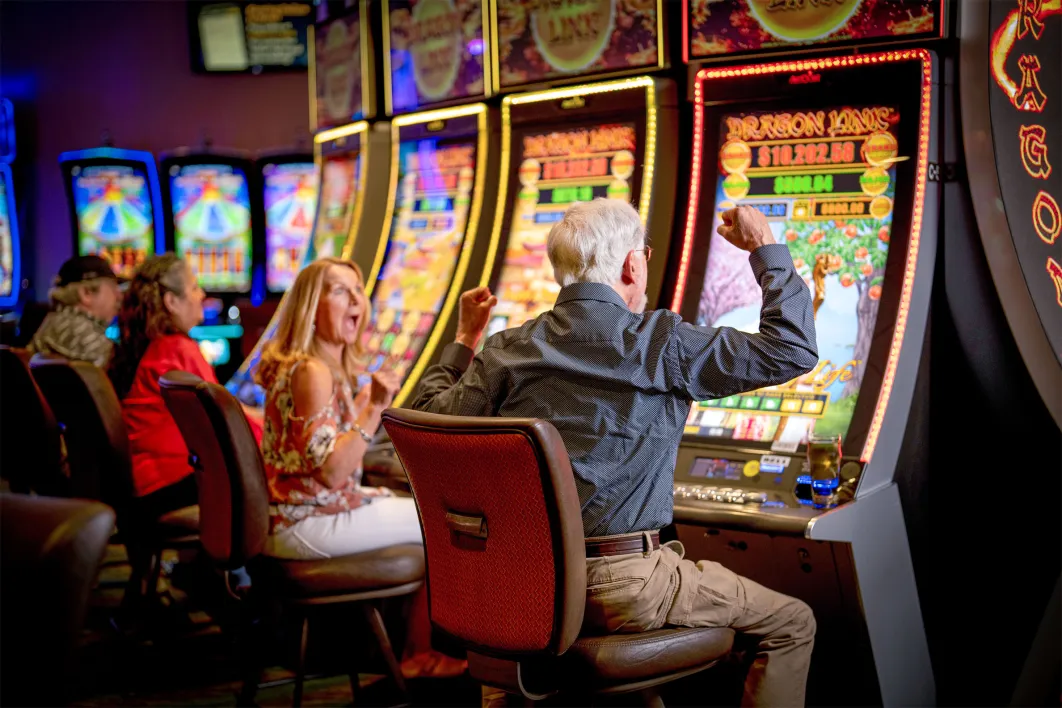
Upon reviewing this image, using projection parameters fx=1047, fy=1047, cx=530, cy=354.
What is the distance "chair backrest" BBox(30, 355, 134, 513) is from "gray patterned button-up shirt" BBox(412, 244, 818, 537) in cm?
176

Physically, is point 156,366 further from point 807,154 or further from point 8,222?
point 8,222

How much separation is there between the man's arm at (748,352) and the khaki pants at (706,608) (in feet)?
1.17

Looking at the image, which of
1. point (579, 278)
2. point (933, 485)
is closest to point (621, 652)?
point (579, 278)

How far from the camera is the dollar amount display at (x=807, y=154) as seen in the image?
9.32 ft

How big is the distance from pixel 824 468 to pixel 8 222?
7.88m

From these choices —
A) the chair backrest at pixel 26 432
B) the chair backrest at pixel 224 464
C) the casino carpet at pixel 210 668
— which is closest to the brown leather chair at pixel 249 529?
the chair backrest at pixel 224 464

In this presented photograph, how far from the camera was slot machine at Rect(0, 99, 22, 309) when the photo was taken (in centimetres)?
837

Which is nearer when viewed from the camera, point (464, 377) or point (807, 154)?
point (464, 377)

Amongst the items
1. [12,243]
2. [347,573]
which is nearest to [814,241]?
[347,573]

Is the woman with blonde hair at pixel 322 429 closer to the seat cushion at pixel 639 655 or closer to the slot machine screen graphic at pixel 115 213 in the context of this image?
the seat cushion at pixel 639 655

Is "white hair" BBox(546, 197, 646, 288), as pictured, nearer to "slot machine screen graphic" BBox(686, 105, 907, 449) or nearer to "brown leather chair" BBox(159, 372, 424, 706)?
"slot machine screen graphic" BBox(686, 105, 907, 449)

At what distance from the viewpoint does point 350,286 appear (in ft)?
9.57

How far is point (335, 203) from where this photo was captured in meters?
4.85

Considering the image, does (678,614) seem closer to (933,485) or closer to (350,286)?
(933,485)
